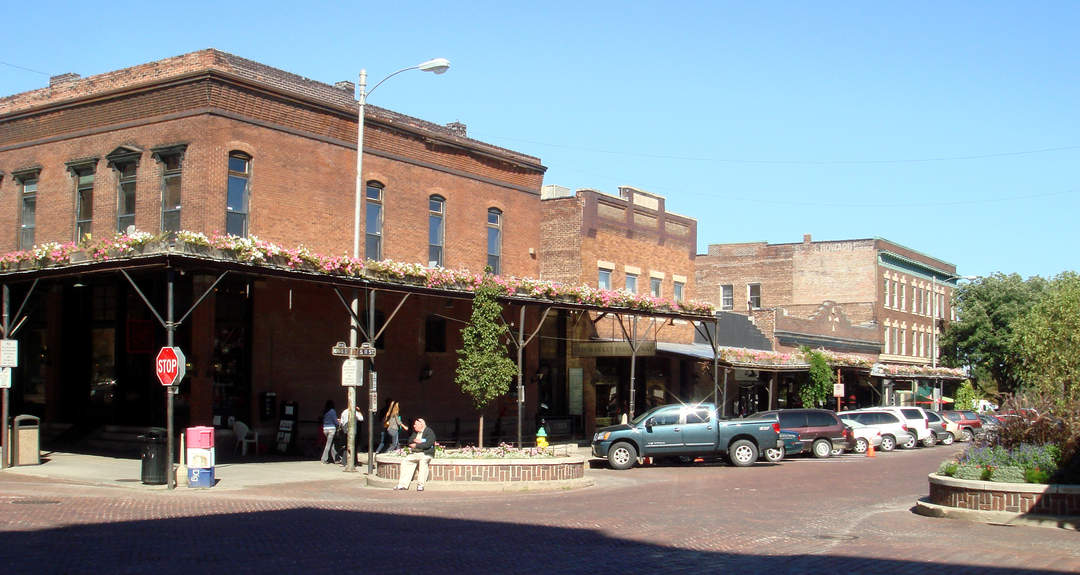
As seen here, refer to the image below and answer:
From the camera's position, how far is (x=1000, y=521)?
51.7 feet

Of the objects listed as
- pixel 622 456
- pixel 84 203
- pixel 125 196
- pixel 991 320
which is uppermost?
pixel 125 196

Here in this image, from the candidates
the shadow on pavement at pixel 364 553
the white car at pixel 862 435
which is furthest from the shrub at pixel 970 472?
the white car at pixel 862 435

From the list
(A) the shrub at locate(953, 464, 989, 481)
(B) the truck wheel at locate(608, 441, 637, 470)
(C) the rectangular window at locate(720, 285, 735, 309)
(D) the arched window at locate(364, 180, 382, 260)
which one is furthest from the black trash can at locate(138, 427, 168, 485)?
(C) the rectangular window at locate(720, 285, 735, 309)

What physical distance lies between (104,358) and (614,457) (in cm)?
1440

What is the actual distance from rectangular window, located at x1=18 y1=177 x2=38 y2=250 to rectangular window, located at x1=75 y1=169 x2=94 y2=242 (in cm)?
210

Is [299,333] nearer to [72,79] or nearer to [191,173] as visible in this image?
[191,173]

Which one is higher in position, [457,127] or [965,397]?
[457,127]

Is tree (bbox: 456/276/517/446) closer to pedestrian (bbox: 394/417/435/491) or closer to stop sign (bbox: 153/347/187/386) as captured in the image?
pedestrian (bbox: 394/417/435/491)

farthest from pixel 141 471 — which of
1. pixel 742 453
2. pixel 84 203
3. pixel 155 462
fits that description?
pixel 742 453

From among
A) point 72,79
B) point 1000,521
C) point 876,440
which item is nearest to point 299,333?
point 72,79

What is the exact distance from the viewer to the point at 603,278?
40500mm

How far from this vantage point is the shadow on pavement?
11.0m

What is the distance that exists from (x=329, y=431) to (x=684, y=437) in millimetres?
9569

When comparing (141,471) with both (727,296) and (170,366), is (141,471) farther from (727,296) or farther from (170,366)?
(727,296)
